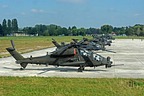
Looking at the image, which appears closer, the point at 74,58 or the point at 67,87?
the point at 67,87

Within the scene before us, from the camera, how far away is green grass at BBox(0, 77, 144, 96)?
1229 centimetres

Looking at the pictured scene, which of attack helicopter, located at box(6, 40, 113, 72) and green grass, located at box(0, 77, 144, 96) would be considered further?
attack helicopter, located at box(6, 40, 113, 72)

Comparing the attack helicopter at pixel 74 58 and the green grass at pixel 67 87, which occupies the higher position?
the attack helicopter at pixel 74 58

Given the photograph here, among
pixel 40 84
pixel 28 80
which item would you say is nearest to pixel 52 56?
pixel 28 80

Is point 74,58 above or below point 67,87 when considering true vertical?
above

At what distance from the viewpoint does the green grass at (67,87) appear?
12.3 m

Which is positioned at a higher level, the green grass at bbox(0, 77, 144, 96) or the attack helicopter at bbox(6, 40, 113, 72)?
the attack helicopter at bbox(6, 40, 113, 72)

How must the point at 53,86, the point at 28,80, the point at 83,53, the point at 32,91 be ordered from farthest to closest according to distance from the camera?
the point at 83,53 < the point at 28,80 < the point at 53,86 < the point at 32,91

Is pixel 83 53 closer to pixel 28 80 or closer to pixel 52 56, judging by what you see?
pixel 52 56

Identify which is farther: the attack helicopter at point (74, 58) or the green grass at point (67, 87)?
the attack helicopter at point (74, 58)

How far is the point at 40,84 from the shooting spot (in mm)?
14578

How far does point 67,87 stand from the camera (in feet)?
44.8

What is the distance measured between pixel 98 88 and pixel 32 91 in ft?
10.1

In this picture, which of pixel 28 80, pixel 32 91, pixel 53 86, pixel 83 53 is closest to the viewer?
pixel 32 91
